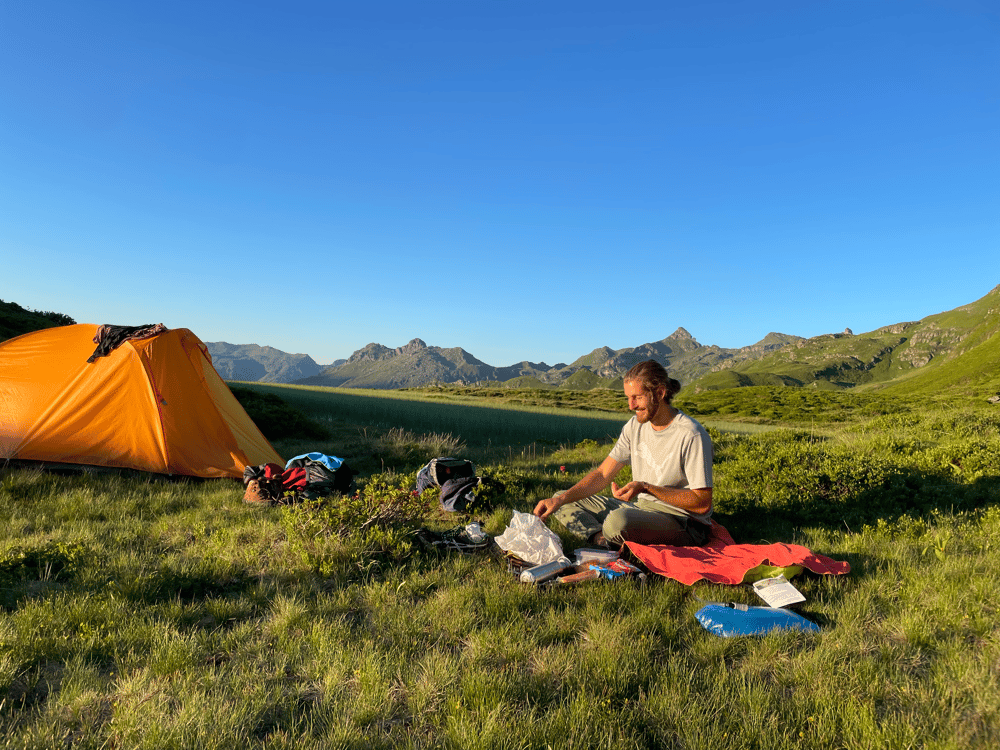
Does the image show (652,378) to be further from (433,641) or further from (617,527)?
(433,641)

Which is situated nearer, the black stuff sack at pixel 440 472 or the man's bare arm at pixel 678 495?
the man's bare arm at pixel 678 495

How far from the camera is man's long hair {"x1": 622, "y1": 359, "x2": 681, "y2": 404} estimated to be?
17.1 ft

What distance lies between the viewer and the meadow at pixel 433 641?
8.58 ft

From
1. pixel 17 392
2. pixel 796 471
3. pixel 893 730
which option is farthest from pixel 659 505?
pixel 17 392

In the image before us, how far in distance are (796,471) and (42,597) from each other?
946 centimetres

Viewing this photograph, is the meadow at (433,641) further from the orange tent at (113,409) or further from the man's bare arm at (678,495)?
the orange tent at (113,409)

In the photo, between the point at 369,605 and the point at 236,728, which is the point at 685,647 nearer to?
the point at 369,605

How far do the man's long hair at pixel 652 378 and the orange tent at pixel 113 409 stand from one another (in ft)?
23.8

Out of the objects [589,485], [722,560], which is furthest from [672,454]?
[722,560]

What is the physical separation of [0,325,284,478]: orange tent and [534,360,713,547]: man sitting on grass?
6.74 metres

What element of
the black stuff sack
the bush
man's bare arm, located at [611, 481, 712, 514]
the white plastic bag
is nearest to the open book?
man's bare arm, located at [611, 481, 712, 514]

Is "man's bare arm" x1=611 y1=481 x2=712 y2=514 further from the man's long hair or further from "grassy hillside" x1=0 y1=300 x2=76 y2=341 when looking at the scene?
"grassy hillside" x1=0 y1=300 x2=76 y2=341

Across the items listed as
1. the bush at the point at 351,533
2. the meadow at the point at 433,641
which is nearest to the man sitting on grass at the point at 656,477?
the meadow at the point at 433,641

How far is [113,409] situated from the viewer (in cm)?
855
